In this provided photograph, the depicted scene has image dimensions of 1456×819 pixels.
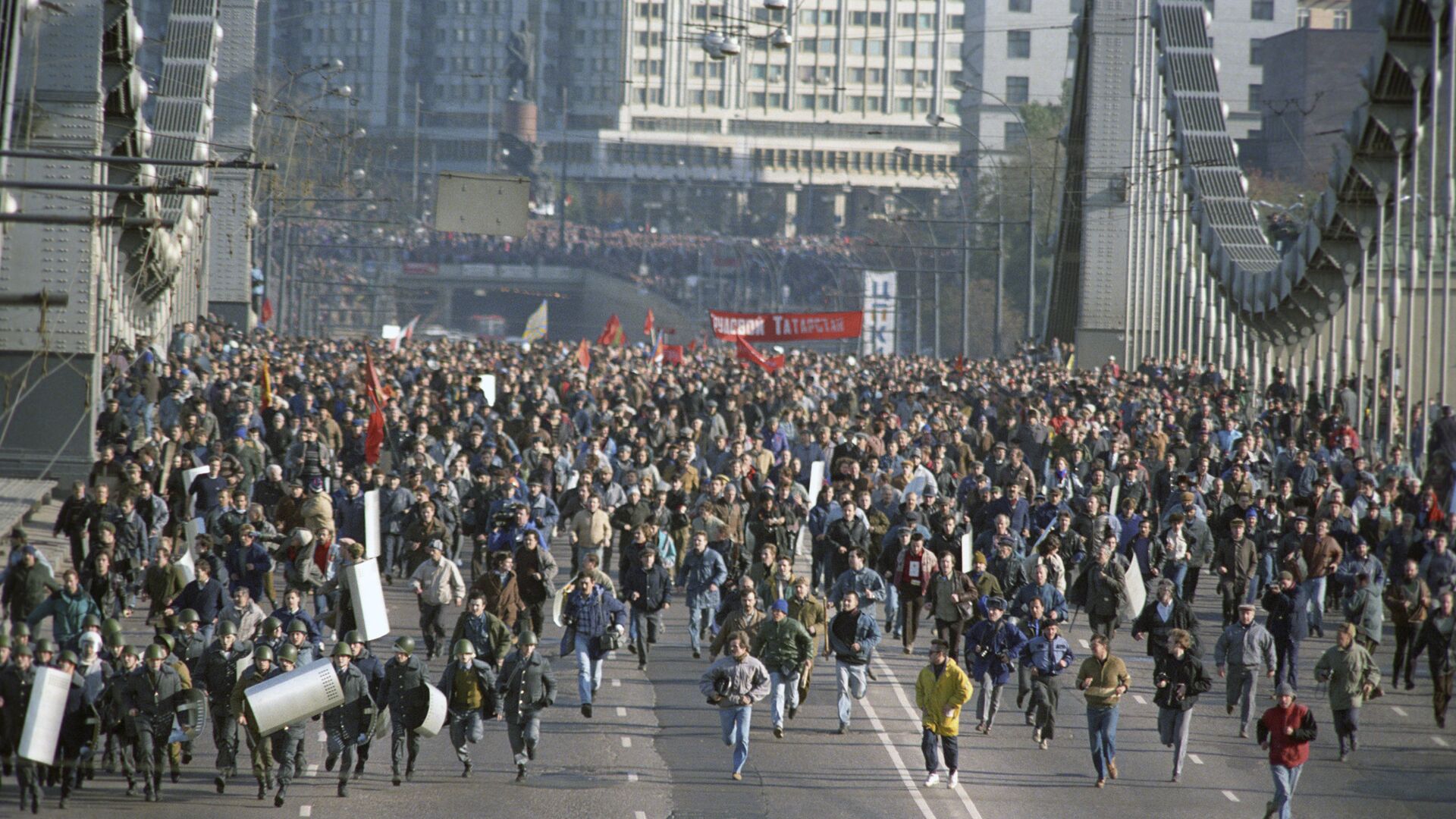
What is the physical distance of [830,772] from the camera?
15.2 m

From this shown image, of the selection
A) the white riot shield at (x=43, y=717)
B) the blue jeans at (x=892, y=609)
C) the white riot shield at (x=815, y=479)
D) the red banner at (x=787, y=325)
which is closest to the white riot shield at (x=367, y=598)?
the white riot shield at (x=43, y=717)

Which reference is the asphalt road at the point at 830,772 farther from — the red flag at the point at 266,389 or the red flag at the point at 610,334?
the red flag at the point at 610,334

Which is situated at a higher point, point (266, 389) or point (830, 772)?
point (266, 389)

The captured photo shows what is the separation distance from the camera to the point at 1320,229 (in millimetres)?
35625

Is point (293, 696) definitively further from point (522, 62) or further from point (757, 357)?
point (522, 62)

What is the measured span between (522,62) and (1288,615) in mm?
106691

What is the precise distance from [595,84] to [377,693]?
113m

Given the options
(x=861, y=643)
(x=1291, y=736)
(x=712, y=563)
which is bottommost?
(x=1291, y=736)

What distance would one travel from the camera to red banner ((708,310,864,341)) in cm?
4256

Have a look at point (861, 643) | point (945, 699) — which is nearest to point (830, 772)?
point (945, 699)

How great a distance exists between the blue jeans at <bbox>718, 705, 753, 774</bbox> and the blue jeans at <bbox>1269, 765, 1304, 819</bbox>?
356 centimetres

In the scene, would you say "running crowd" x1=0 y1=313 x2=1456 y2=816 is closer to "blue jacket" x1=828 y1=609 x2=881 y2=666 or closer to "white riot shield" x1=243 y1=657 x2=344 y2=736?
"blue jacket" x1=828 y1=609 x2=881 y2=666

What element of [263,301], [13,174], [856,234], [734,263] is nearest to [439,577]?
[13,174]

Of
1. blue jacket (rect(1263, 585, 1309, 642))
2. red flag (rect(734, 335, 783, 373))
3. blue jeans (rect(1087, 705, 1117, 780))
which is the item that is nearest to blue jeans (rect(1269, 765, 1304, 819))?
blue jeans (rect(1087, 705, 1117, 780))
